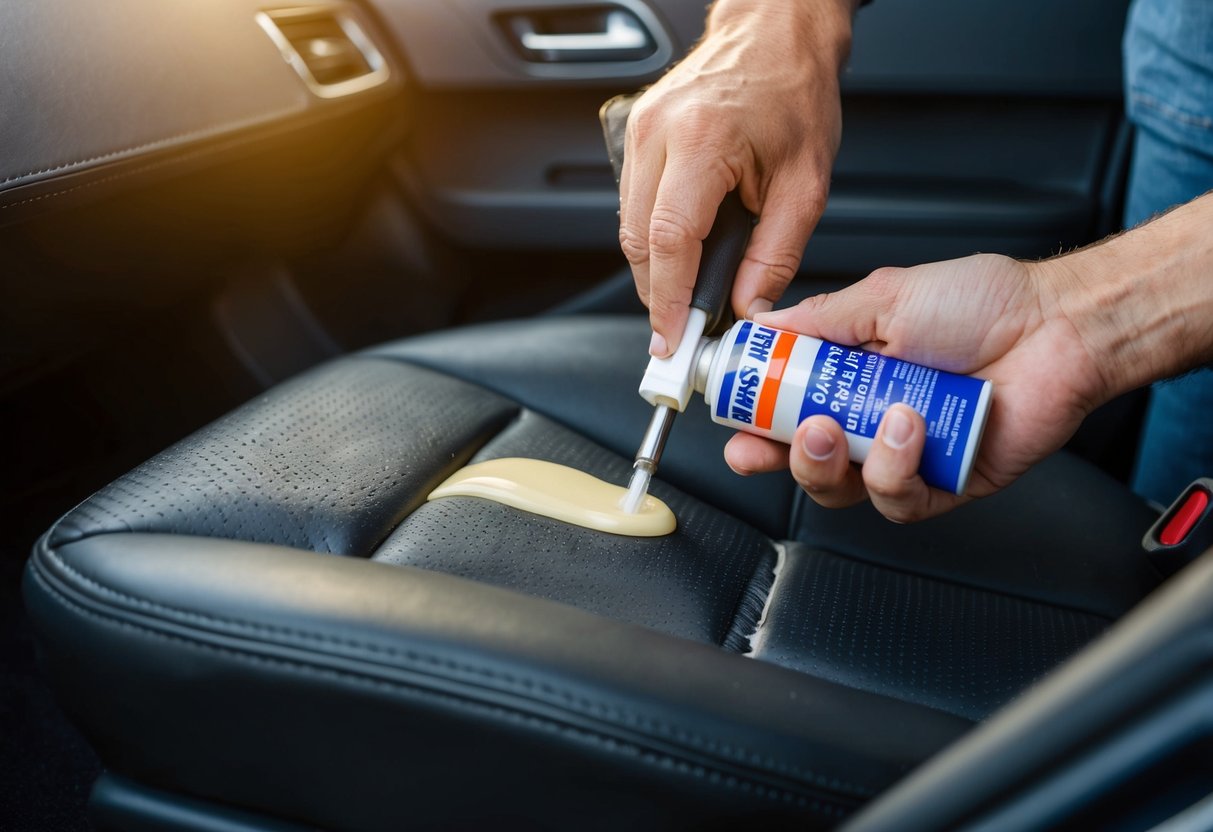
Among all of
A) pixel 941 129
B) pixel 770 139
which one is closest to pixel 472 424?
pixel 770 139

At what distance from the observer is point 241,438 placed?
87 centimetres

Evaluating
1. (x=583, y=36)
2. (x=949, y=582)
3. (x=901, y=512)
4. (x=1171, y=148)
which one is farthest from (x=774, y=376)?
(x=583, y=36)

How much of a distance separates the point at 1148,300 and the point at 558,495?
0.50 meters

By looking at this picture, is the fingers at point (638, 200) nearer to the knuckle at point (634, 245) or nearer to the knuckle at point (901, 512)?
the knuckle at point (634, 245)

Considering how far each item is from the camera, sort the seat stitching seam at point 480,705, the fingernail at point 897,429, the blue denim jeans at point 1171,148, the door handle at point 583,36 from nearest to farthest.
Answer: the seat stitching seam at point 480,705
the fingernail at point 897,429
the blue denim jeans at point 1171,148
the door handle at point 583,36

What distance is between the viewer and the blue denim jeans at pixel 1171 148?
1180 millimetres

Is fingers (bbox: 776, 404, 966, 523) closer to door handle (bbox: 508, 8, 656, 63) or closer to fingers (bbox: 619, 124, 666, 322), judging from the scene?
fingers (bbox: 619, 124, 666, 322)

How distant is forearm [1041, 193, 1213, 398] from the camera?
0.82 meters

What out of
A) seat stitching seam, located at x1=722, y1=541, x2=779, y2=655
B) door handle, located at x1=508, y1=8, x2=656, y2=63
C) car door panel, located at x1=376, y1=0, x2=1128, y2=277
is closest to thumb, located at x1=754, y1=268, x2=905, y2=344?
seat stitching seam, located at x1=722, y1=541, x2=779, y2=655

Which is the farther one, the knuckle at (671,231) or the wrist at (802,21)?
the wrist at (802,21)

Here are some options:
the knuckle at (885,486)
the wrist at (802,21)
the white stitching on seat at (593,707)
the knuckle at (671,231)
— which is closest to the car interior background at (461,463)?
the white stitching on seat at (593,707)

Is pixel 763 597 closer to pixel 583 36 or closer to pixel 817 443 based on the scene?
pixel 817 443

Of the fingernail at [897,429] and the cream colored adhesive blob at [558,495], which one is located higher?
the fingernail at [897,429]

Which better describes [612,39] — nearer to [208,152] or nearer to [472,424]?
[208,152]
